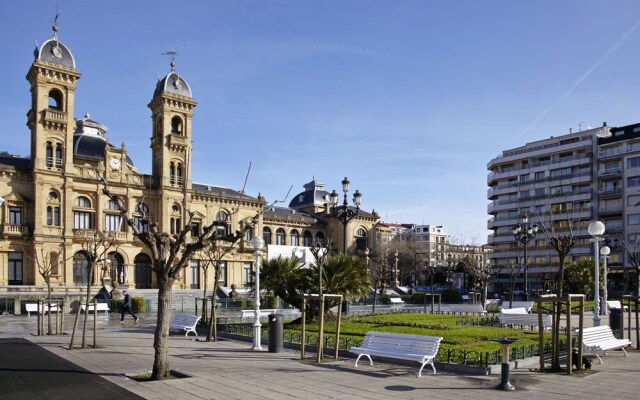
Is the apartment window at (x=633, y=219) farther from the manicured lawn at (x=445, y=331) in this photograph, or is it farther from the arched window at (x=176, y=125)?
Result: the manicured lawn at (x=445, y=331)

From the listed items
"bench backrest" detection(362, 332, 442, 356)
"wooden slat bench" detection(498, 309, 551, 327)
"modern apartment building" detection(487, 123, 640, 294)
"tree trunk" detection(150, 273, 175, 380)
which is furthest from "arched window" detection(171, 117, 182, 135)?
"bench backrest" detection(362, 332, 442, 356)

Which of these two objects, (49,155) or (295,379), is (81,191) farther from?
(295,379)

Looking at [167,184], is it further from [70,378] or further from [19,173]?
[70,378]

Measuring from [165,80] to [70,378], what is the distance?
51.1 metres

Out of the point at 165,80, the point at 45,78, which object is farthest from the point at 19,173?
the point at 165,80

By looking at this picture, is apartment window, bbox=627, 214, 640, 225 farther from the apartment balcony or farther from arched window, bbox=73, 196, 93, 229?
the apartment balcony

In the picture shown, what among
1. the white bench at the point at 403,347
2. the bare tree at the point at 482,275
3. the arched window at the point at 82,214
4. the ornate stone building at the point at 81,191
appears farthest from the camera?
the arched window at the point at 82,214

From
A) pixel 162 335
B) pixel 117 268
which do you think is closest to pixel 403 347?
pixel 162 335

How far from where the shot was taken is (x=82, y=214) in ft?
176

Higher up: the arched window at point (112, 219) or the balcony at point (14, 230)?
the arched window at point (112, 219)

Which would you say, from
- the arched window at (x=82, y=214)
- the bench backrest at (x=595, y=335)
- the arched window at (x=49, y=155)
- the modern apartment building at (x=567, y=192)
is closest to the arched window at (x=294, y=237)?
the modern apartment building at (x=567, y=192)

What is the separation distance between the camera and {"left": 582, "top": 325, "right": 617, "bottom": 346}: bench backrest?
1347 cm

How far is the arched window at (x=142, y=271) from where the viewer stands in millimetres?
56531

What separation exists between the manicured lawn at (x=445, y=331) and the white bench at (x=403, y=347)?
10.4 ft
